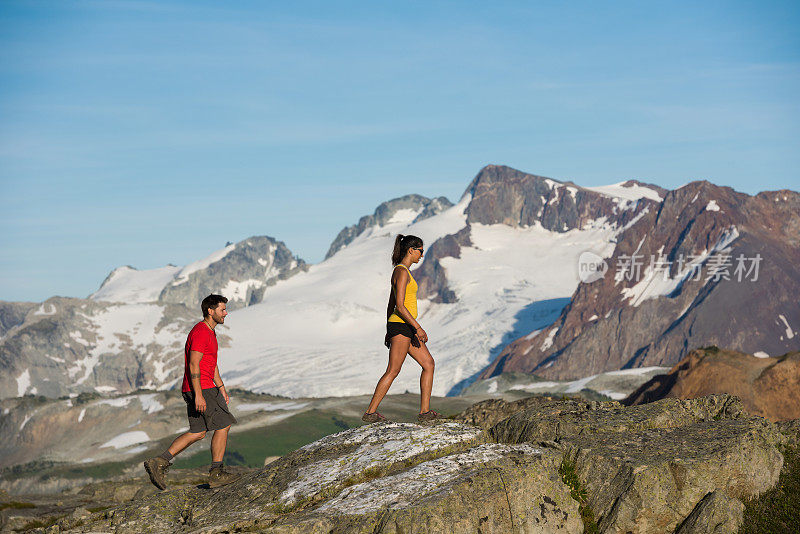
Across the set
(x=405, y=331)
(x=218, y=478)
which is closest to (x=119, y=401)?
(x=218, y=478)

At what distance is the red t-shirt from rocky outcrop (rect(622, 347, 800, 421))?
102ft

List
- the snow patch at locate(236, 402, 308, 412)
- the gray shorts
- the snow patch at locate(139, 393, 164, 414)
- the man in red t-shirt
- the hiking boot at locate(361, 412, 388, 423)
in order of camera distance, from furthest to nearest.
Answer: the snow patch at locate(139, 393, 164, 414) < the snow patch at locate(236, 402, 308, 412) < the hiking boot at locate(361, 412, 388, 423) < the gray shorts < the man in red t-shirt

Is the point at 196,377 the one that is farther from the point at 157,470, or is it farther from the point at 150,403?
the point at 150,403

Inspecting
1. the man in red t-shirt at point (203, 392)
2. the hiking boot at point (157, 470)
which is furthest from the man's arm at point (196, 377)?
the hiking boot at point (157, 470)

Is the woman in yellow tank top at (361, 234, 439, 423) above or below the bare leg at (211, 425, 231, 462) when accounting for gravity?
above

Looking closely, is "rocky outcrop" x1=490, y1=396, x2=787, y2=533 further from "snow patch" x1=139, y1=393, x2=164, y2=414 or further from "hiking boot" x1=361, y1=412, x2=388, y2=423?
"snow patch" x1=139, y1=393, x2=164, y2=414

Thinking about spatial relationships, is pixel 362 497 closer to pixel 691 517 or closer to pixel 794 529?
pixel 691 517

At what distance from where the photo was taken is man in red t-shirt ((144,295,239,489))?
16.2 m

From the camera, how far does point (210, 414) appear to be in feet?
54.3

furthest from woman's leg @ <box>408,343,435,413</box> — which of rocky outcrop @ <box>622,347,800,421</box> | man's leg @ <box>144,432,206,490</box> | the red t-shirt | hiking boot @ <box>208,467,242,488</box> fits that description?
rocky outcrop @ <box>622,347,800,421</box>

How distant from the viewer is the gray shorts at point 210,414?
54.3 ft

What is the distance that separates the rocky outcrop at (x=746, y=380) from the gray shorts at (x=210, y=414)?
30.8 metres

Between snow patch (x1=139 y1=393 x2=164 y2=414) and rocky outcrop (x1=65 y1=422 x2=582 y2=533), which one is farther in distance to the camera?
snow patch (x1=139 y1=393 x2=164 y2=414)

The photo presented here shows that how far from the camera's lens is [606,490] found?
45.8 ft
